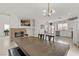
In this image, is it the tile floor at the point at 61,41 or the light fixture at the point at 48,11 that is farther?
the light fixture at the point at 48,11

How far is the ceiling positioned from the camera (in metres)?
1.72

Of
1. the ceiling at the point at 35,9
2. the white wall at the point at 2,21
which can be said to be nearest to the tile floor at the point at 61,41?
the white wall at the point at 2,21

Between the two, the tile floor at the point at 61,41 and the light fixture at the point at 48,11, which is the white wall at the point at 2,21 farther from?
the light fixture at the point at 48,11

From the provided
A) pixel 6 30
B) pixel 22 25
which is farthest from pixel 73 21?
pixel 6 30

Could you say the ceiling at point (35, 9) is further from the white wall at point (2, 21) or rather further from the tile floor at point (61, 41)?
the tile floor at point (61, 41)

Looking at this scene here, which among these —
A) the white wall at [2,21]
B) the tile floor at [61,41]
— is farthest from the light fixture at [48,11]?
the white wall at [2,21]

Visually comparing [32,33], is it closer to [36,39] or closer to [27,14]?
[36,39]

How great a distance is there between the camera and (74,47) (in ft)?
5.54

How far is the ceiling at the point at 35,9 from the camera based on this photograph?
1717 mm

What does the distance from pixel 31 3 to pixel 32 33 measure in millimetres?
502

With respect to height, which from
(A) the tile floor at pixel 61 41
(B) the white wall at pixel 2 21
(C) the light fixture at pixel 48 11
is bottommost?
(A) the tile floor at pixel 61 41

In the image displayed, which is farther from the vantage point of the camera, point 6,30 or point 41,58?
point 6,30

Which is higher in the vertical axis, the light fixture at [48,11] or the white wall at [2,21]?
the light fixture at [48,11]

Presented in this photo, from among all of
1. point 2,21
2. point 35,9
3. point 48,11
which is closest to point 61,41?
point 48,11
